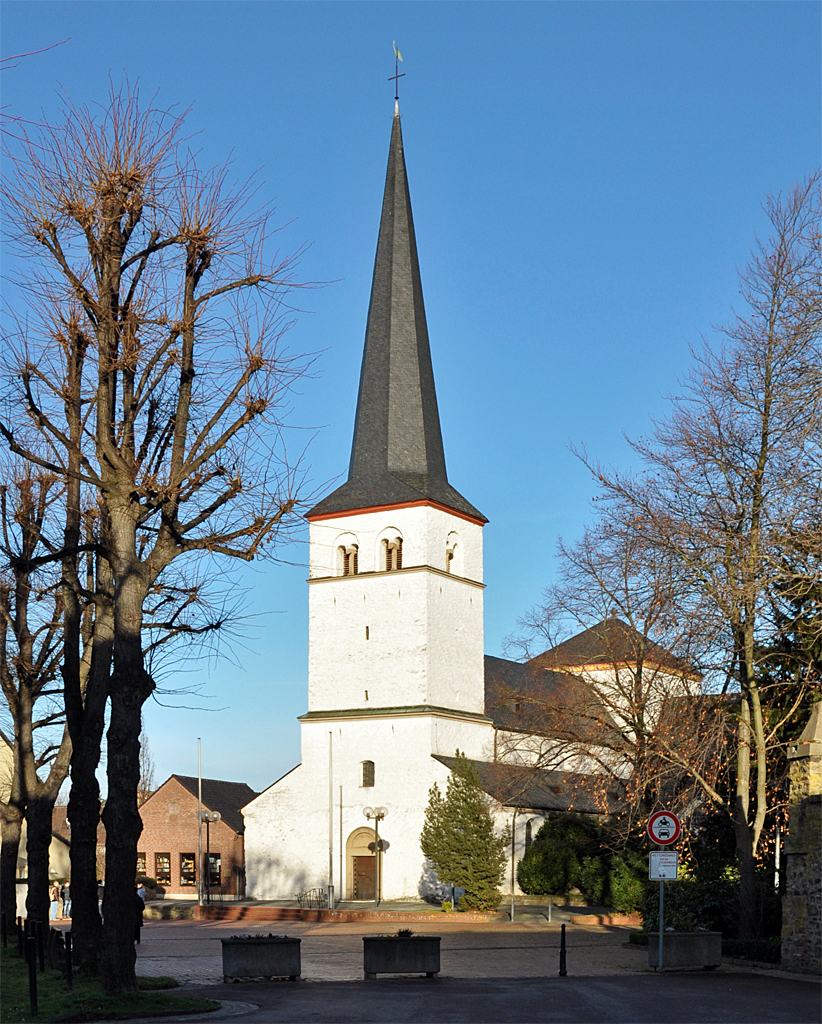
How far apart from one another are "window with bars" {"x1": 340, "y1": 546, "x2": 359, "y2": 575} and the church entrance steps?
14377mm

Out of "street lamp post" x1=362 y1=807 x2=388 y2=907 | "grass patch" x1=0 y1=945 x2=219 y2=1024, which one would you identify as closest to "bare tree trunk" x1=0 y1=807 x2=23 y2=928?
"grass patch" x1=0 y1=945 x2=219 y2=1024

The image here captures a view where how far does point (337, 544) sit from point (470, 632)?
22.1 feet

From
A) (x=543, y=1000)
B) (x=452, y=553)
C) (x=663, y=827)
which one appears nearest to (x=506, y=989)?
(x=543, y=1000)

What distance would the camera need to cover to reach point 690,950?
20.8 metres

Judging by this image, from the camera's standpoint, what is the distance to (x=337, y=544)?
2024 inches

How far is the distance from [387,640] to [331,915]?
494 inches

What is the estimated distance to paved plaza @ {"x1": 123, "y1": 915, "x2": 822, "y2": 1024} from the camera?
14.0 metres

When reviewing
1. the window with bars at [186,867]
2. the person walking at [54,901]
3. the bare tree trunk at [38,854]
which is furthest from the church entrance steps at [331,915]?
the window with bars at [186,867]

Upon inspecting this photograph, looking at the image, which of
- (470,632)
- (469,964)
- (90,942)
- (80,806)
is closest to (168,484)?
(80,806)

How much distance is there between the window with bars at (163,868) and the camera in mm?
60094

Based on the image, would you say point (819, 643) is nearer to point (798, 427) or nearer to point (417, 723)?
point (798, 427)

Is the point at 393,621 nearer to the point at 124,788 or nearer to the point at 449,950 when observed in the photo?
the point at 449,950

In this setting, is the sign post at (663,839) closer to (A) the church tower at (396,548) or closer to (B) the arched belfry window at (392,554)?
(A) the church tower at (396,548)

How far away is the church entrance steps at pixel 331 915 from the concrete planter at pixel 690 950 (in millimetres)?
17453
